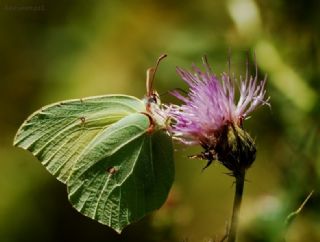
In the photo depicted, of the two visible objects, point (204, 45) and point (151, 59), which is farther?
point (151, 59)

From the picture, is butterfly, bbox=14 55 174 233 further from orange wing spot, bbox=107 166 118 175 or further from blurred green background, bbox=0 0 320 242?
blurred green background, bbox=0 0 320 242

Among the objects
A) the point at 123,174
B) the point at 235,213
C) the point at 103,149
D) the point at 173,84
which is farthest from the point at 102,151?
the point at 173,84

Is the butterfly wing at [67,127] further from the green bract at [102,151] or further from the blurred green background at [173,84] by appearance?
the blurred green background at [173,84]

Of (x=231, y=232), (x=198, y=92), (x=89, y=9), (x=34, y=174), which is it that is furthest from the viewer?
(x=89, y=9)

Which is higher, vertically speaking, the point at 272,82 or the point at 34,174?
the point at 272,82

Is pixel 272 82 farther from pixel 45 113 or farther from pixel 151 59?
pixel 45 113

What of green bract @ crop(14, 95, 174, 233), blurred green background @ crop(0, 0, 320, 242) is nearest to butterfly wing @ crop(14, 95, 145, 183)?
green bract @ crop(14, 95, 174, 233)

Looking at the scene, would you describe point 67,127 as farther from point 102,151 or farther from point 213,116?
point 213,116

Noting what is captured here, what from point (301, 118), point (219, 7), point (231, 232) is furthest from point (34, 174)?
point (231, 232)
